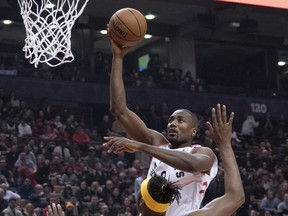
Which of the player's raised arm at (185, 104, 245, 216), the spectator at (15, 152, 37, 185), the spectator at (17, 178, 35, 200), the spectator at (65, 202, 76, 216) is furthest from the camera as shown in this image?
the spectator at (15, 152, 37, 185)

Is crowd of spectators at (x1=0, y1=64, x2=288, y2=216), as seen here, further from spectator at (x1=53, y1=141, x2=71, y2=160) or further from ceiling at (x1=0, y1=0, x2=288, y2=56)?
ceiling at (x1=0, y1=0, x2=288, y2=56)

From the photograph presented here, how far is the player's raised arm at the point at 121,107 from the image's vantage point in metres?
5.60

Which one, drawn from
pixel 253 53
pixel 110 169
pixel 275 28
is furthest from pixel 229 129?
pixel 253 53

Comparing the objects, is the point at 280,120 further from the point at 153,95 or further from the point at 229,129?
the point at 229,129

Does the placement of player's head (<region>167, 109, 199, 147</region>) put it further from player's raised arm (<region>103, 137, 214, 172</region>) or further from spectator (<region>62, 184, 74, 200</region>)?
spectator (<region>62, 184, 74, 200</region>)

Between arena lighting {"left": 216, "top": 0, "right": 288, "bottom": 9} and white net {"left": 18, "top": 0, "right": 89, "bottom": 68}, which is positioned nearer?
white net {"left": 18, "top": 0, "right": 89, "bottom": 68}

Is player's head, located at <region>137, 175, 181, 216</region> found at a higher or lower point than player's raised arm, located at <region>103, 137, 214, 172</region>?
lower

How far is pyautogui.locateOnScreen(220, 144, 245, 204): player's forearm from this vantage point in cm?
407

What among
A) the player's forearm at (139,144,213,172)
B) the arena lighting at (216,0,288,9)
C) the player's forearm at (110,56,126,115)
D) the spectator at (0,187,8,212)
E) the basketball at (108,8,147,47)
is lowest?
→ the spectator at (0,187,8,212)

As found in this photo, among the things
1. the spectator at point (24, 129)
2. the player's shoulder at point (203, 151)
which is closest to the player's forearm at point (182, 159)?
the player's shoulder at point (203, 151)

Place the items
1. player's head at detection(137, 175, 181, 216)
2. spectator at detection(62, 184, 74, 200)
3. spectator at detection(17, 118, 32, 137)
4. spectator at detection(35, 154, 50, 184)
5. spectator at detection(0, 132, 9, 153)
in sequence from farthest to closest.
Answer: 1. spectator at detection(17, 118, 32, 137)
2. spectator at detection(0, 132, 9, 153)
3. spectator at detection(35, 154, 50, 184)
4. spectator at detection(62, 184, 74, 200)
5. player's head at detection(137, 175, 181, 216)

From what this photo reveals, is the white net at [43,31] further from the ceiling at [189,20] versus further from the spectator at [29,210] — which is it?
the ceiling at [189,20]

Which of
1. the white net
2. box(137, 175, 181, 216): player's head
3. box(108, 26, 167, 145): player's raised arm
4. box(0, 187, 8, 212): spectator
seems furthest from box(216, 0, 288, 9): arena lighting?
box(137, 175, 181, 216): player's head

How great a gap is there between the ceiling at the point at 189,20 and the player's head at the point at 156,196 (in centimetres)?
1799
